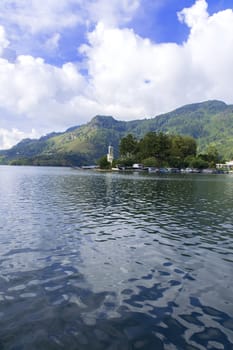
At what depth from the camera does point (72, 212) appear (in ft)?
129

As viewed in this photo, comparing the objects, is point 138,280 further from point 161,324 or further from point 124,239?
point 124,239

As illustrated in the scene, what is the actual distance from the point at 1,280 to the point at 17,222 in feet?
53.7

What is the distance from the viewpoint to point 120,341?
10883 millimetres

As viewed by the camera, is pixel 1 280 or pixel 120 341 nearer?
pixel 120 341

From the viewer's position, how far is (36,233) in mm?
26953

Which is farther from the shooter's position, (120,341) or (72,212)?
(72,212)

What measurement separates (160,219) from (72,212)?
470 inches

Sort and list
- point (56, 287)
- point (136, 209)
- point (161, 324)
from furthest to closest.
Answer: point (136, 209) < point (56, 287) < point (161, 324)

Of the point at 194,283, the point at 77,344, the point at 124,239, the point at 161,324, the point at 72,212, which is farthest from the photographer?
the point at 72,212

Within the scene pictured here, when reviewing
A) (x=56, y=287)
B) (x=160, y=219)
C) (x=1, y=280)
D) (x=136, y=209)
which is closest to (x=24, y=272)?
(x=1, y=280)

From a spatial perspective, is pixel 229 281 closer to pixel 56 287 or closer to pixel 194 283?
pixel 194 283

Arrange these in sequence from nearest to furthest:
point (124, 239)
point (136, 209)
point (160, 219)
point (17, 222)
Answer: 1. point (124, 239)
2. point (17, 222)
3. point (160, 219)
4. point (136, 209)

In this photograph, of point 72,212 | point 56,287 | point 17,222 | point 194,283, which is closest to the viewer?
point 56,287

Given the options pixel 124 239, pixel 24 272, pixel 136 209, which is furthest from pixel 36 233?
pixel 136 209
